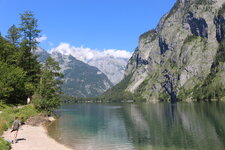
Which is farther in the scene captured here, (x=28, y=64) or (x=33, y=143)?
(x=28, y=64)

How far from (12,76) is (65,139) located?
3068 centimetres

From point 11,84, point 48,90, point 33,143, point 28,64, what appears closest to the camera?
point 33,143

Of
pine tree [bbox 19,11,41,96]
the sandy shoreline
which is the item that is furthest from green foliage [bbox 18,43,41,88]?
the sandy shoreline

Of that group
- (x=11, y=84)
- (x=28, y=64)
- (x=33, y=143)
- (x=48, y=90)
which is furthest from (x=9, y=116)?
(x=28, y=64)

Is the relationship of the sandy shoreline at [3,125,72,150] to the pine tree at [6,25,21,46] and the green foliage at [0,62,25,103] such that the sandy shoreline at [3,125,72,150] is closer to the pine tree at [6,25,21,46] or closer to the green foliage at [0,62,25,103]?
the green foliage at [0,62,25,103]

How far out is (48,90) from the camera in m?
84.9

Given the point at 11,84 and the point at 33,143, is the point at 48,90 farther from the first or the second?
the point at 33,143

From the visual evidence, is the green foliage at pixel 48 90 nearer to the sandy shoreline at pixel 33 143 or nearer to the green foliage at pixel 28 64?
the green foliage at pixel 28 64

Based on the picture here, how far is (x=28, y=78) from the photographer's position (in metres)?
88.4

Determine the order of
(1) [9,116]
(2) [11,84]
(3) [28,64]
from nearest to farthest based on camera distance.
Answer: (1) [9,116], (2) [11,84], (3) [28,64]

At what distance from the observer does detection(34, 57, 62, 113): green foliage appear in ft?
267

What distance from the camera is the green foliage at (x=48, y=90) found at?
81250mm

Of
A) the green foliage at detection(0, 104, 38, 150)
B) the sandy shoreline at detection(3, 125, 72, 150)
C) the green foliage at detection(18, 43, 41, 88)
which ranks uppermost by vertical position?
the green foliage at detection(18, 43, 41, 88)

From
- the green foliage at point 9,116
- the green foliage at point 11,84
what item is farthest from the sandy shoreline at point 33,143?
the green foliage at point 11,84
